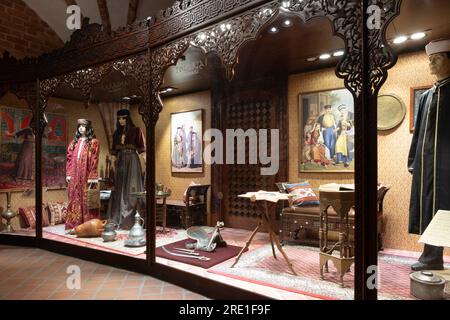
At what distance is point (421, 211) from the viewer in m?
2.70

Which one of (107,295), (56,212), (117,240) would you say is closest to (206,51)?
(107,295)

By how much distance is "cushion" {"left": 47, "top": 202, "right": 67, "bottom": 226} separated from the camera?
17.6 ft

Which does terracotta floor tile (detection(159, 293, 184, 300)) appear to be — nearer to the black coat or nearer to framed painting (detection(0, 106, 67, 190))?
the black coat

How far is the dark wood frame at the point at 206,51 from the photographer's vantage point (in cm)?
202

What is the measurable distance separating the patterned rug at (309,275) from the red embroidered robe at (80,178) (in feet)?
9.14

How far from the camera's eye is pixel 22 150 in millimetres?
5336

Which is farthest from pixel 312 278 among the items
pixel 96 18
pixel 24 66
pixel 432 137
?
pixel 96 18

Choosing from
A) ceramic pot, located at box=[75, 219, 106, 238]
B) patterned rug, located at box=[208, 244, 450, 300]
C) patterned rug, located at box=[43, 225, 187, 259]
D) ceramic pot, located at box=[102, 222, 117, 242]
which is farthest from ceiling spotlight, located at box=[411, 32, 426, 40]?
ceramic pot, located at box=[75, 219, 106, 238]

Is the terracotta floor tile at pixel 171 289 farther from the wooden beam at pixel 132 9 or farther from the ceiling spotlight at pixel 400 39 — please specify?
the wooden beam at pixel 132 9

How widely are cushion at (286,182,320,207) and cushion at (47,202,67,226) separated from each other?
4.27m

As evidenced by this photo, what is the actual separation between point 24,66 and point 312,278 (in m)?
5.00

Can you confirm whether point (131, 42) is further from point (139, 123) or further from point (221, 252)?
point (139, 123)

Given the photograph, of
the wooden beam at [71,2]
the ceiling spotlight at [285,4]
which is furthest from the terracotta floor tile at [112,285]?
the wooden beam at [71,2]

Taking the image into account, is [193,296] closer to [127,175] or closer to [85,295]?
[85,295]
